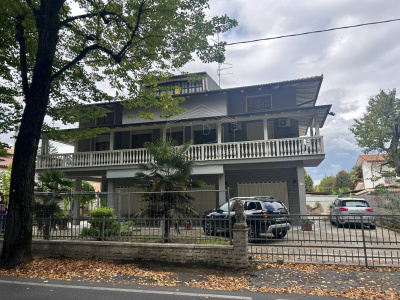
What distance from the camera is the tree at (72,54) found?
8078 millimetres

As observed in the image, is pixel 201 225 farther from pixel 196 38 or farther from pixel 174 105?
pixel 196 38

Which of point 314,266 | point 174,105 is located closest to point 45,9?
point 174,105

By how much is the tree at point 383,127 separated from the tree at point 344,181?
34.9m

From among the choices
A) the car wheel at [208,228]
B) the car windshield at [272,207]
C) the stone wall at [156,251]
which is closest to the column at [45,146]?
the stone wall at [156,251]

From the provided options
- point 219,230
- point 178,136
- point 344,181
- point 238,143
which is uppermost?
point 178,136

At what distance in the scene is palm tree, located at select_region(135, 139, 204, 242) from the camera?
9291 millimetres

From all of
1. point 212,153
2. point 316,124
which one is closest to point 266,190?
point 212,153

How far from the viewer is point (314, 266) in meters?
7.54

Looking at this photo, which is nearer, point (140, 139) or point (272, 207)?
point (272, 207)

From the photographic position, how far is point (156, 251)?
8078mm

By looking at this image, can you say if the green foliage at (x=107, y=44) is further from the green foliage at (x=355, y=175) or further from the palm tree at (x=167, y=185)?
the green foliage at (x=355, y=175)

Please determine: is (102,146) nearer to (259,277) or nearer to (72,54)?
(72,54)

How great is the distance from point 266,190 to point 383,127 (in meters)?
10.3

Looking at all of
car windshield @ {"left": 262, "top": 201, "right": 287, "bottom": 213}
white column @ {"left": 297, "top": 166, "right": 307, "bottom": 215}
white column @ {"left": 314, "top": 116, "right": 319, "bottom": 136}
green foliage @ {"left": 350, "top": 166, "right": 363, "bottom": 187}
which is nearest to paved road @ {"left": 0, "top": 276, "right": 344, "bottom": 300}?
car windshield @ {"left": 262, "top": 201, "right": 287, "bottom": 213}
